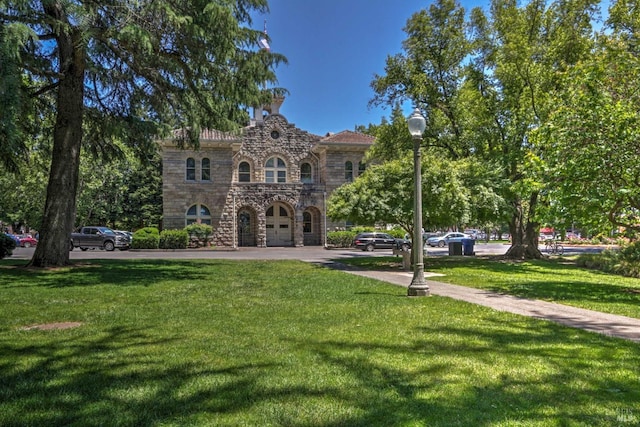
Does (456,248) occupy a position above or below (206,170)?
below

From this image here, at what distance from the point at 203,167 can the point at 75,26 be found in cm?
2499

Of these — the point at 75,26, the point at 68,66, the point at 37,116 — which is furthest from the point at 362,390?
the point at 37,116

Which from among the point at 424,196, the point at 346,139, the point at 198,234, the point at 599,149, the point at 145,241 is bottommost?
the point at 145,241

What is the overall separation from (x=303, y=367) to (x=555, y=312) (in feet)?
19.7

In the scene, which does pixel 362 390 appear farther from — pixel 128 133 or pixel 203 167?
pixel 203 167

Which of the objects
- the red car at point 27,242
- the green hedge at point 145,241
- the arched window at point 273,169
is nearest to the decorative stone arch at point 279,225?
the arched window at point 273,169

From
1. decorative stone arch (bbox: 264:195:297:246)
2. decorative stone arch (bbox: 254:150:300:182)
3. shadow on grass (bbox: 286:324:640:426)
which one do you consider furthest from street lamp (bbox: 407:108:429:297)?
decorative stone arch (bbox: 264:195:297:246)

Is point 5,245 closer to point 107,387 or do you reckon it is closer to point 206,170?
point 206,170

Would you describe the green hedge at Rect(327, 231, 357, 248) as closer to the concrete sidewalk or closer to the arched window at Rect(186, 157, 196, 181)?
the arched window at Rect(186, 157, 196, 181)

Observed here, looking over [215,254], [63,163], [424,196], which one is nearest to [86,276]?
[63,163]

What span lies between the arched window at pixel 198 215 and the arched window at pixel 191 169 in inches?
89.2

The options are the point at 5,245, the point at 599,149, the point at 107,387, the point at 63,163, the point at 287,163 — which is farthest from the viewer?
the point at 287,163

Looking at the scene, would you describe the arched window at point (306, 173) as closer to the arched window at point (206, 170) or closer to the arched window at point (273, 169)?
the arched window at point (273, 169)

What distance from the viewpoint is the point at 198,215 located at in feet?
123
